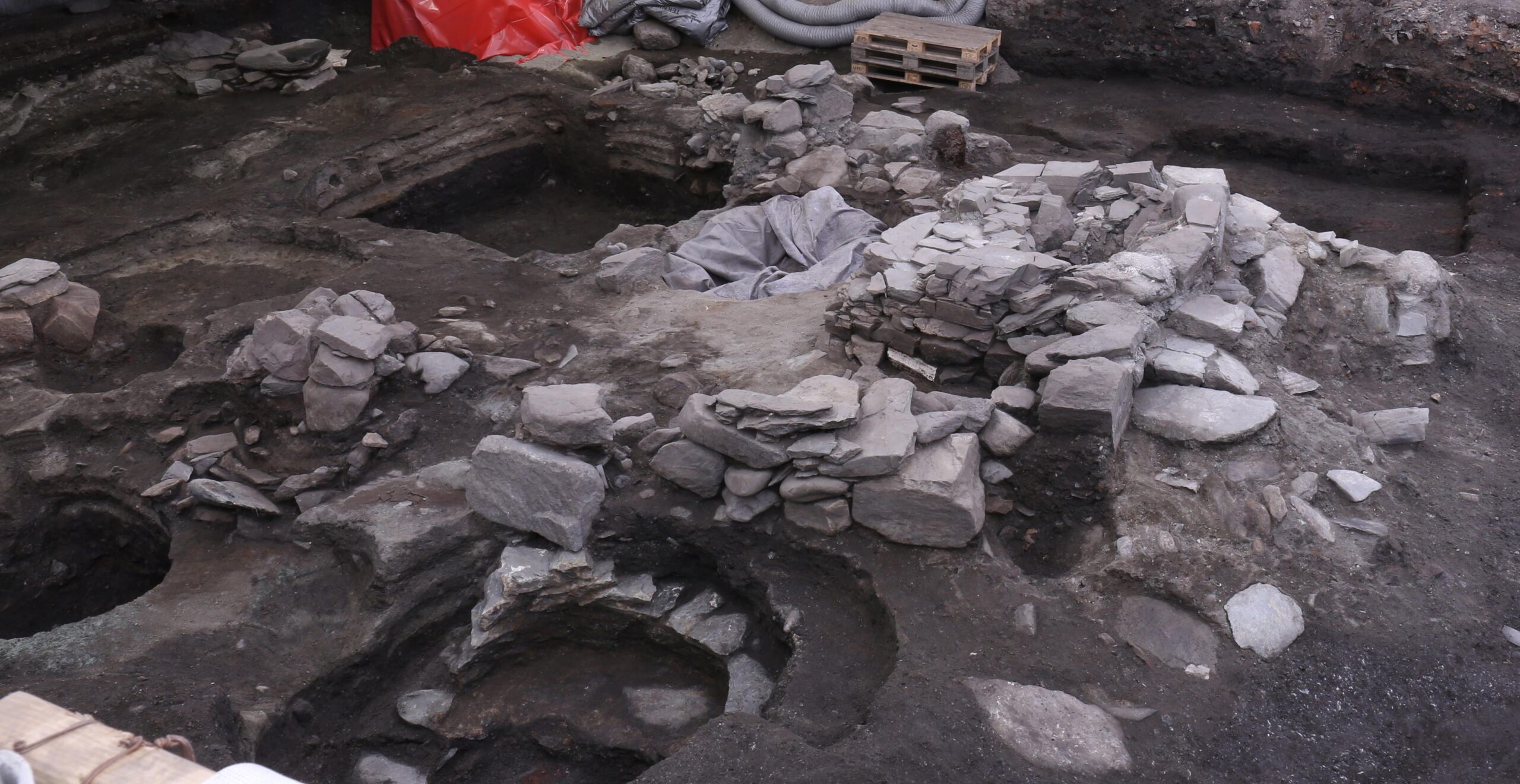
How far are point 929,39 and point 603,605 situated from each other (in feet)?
20.0

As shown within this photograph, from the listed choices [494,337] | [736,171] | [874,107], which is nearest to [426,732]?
[494,337]

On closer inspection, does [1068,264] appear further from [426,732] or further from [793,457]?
[426,732]

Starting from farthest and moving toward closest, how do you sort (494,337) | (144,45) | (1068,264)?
1. (144,45)
2. (494,337)
3. (1068,264)

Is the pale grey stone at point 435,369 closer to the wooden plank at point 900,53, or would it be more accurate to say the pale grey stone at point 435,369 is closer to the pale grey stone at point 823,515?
the pale grey stone at point 823,515

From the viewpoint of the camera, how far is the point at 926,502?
4047mm

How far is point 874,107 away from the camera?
27.2ft

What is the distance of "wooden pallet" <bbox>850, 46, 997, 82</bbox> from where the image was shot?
Result: 8.72 metres

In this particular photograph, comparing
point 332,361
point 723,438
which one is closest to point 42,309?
point 332,361

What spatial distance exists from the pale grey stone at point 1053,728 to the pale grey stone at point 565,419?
178 cm

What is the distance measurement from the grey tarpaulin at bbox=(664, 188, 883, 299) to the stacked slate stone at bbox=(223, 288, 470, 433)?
1.70 meters

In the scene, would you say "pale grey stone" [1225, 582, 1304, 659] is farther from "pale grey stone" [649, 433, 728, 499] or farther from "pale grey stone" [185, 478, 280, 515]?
"pale grey stone" [185, 478, 280, 515]

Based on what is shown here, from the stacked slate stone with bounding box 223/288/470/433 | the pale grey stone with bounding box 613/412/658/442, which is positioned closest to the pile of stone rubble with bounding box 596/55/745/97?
the stacked slate stone with bounding box 223/288/470/433

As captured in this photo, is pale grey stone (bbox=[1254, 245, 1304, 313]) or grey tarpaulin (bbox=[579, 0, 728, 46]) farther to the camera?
grey tarpaulin (bbox=[579, 0, 728, 46])

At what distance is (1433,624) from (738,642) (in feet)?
8.37
